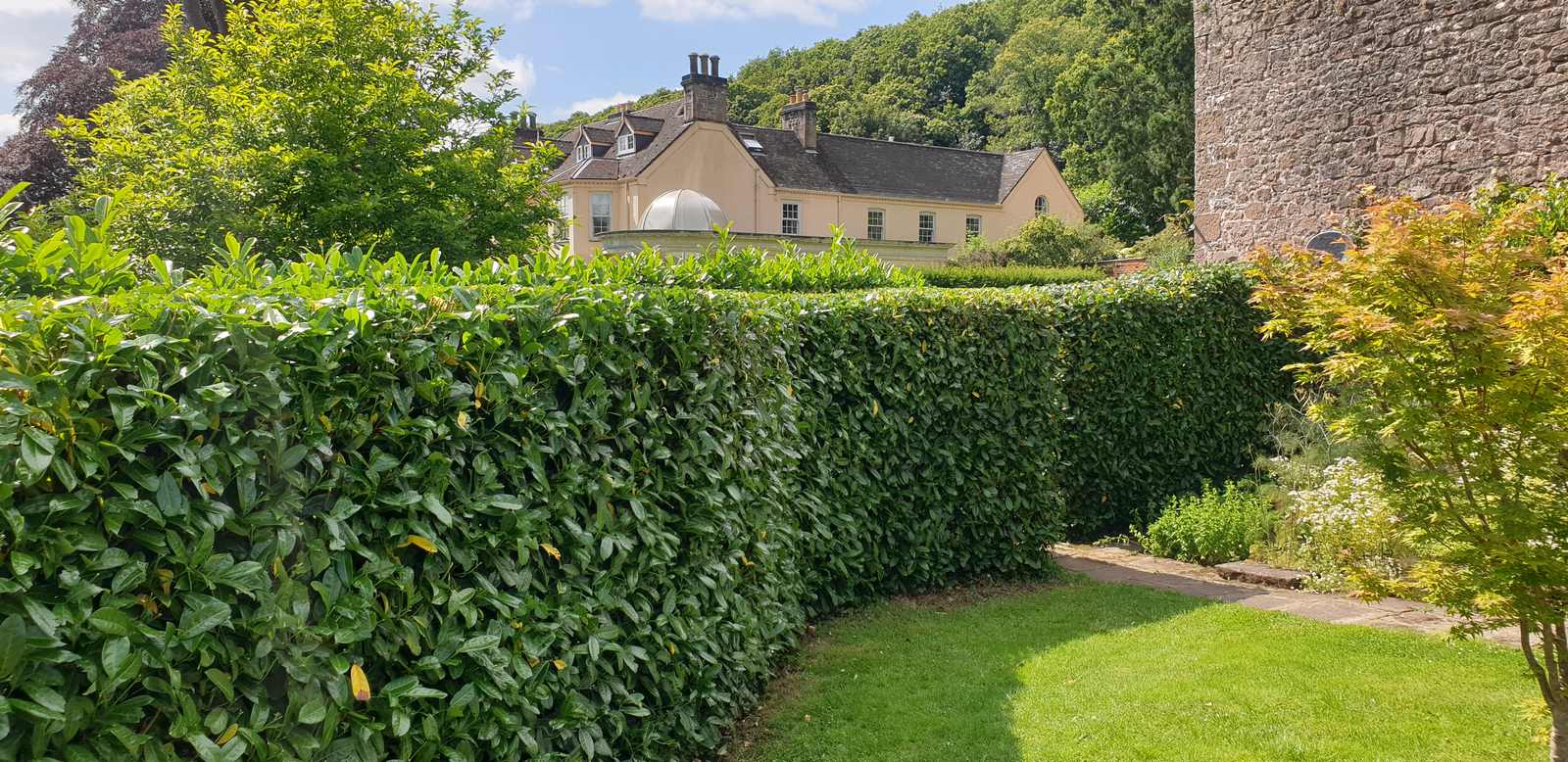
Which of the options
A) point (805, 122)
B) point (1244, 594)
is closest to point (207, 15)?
point (1244, 594)

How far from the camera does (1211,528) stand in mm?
7801

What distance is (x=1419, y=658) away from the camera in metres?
5.20

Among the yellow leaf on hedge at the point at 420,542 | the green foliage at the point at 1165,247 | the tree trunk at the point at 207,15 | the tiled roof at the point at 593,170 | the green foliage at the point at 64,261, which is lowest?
the yellow leaf on hedge at the point at 420,542

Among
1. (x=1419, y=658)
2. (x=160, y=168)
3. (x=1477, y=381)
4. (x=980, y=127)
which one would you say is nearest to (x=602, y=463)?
(x=1477, y=381)

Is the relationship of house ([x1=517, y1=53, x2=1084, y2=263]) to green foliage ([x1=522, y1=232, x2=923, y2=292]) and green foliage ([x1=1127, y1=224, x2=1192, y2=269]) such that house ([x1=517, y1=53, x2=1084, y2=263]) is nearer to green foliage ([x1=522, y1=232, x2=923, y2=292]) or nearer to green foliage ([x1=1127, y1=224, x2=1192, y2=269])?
green foliage ([x1=1127, y1=224, x2=1192, y2=269])

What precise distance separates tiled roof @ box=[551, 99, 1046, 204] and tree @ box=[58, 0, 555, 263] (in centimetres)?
2227

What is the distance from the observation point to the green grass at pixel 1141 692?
4.22 meters

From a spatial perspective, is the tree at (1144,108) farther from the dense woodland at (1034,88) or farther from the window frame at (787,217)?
the window frame at (787,217)

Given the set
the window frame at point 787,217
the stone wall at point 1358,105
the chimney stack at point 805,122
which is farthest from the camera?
the chimney stack at point 805,122

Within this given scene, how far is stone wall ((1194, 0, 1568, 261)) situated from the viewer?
973cm

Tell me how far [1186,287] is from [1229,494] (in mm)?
1993

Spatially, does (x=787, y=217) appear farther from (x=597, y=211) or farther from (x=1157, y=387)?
(x=1157, y=387)

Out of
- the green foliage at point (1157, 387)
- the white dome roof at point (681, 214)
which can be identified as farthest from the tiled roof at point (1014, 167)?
the green foliage at point (1157, 387)

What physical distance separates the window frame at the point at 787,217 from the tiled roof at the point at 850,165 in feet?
2.30
